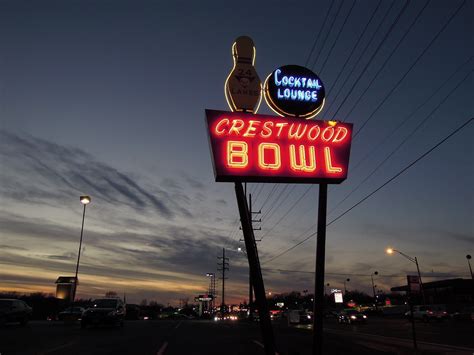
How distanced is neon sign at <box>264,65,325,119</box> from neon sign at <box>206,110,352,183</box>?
504mm

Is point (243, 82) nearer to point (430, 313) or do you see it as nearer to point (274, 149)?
point (274, 149)

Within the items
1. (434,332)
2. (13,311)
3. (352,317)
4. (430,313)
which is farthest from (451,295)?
(13,311)

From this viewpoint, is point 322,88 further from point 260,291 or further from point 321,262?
point 260,291

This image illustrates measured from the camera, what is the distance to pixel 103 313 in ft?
72.0

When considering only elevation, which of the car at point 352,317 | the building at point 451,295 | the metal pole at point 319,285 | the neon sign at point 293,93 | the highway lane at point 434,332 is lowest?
the highway lane at point 434,332

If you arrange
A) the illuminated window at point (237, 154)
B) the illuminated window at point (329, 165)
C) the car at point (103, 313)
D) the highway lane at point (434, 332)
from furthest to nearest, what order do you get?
the car at point (103, 313) < the highway lane at point (434, 332) < the illuminated window at point (329, 165) < the illuminated window at point (237, 154)

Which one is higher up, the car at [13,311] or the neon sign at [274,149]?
the neon sign at [274,149]

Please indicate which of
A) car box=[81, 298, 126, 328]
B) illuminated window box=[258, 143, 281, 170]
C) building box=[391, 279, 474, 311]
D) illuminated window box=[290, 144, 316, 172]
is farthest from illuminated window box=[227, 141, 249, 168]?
building box=[391, 279, 474, 311]

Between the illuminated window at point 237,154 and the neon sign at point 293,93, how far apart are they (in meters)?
1.89

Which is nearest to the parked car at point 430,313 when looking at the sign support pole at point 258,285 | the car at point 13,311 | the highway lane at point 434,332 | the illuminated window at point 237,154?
the highway lane at point 434,332

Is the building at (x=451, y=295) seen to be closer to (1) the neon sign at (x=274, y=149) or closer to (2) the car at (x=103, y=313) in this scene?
(2) the car at (x=103, y=313)

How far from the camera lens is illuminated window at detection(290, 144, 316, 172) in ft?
39.1

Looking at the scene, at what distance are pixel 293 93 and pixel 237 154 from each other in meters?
2.96

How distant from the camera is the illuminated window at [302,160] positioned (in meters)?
11.9
